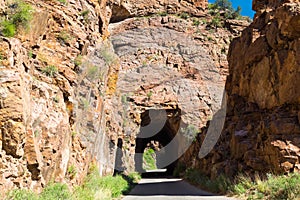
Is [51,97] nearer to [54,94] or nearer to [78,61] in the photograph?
[54,94]

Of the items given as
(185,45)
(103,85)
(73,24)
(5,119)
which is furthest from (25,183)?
(185,45)

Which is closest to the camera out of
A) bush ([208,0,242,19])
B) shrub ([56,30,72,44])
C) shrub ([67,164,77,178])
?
→ shrub ([67,164,77,178])

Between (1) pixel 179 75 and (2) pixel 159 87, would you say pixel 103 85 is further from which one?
(1) pixel 179 75

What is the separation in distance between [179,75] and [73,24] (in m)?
21.2

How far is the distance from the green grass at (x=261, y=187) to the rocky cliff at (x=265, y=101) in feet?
3.32

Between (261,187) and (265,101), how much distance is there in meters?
6.27

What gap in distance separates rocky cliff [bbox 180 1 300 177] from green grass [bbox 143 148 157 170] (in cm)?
3661

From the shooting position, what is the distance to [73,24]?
44.7ft

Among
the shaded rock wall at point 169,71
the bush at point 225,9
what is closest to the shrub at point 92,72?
the shaded rock wall at point 169,71

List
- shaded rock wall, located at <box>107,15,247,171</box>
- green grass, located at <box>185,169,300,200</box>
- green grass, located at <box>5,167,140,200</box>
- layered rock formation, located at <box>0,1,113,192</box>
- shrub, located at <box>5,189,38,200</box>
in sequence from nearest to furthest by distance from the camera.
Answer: shrub, located at <box>5,189,38,200</box>
green grass, located at <box>5,167,140,200</box>
layered rock formation, located at <box>0,1,113,192</box>
green grass, located at <box>185,169,300,200</box>
shaded rock wall, located at <box>107,15,247,171</box>

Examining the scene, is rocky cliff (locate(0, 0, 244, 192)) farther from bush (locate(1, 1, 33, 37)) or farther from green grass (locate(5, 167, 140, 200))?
green grass (locate(5, 167, 140, 200))

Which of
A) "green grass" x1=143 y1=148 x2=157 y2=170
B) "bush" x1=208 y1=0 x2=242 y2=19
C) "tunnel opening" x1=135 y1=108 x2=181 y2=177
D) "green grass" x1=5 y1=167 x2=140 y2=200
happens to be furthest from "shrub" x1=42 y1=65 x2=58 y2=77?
"green grass" x1=143 y1=148 x2=157 y2=170

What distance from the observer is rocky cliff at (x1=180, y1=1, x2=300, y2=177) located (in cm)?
1365

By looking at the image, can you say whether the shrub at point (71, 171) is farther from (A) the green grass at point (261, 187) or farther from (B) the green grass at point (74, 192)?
(A) the green grass at point (261, 187)
